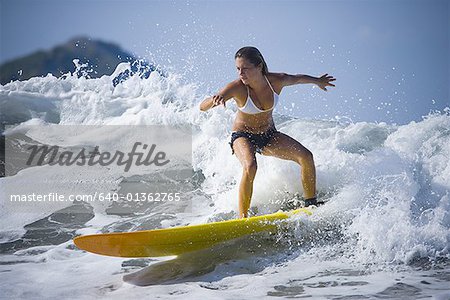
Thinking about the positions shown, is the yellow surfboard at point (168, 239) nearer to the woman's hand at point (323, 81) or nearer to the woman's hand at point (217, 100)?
the woman's hand at point (217, 100)

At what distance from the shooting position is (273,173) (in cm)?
537

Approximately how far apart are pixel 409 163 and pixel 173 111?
526cm

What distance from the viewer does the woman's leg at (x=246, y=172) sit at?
13.1 ft

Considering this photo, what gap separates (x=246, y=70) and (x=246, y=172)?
2.61 ft

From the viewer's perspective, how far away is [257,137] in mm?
4332

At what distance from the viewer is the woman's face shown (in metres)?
3.99

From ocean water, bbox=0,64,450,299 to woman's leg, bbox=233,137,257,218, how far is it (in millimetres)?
281

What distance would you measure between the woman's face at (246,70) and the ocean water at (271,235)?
1194 mm
